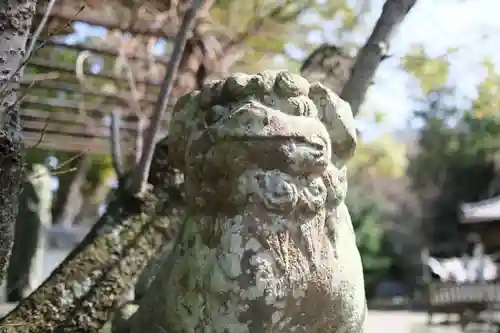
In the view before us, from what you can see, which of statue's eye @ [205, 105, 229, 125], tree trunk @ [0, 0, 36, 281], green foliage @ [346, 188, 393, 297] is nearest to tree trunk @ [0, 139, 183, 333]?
tree trunk @ [0, 0, 36, 281]

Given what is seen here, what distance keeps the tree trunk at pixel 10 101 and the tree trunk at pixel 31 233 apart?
4.41m

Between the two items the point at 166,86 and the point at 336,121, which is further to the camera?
the point at 166,86

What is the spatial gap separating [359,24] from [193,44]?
2.14 m

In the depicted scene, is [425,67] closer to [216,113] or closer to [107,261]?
[107,261]

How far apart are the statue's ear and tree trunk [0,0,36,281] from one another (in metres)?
0.83

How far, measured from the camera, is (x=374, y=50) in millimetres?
2912

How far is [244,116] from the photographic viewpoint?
166 centimetres

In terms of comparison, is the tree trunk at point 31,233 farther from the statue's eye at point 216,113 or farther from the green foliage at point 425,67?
the statue's eye at point 216,113

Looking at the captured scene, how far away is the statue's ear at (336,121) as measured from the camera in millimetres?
1805

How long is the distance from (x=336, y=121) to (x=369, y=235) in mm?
14853

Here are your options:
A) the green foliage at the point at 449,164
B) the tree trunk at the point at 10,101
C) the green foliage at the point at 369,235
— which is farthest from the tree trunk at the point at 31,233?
the green foliage at the point at 449,164

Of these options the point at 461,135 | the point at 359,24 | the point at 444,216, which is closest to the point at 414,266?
the point at 444,216

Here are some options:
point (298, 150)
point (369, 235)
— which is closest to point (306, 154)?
point (298, 150)

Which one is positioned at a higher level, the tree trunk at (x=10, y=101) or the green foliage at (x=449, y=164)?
the green foliage at (x=449, y=164)
